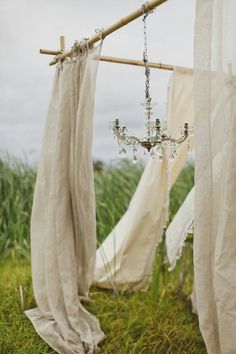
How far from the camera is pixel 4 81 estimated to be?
18.1 ft

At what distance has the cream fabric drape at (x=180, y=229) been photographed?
10.3ft

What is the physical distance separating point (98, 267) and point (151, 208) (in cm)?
62

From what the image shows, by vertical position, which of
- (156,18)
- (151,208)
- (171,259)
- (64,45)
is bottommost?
(171,259)

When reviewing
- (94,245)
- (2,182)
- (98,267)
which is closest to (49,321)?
(94,245)

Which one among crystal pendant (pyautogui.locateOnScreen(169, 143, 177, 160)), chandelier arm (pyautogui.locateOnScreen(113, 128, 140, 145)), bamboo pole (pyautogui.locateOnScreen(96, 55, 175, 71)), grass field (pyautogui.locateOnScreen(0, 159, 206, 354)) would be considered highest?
bamboo pole (pyautogui.locateOnScreen(96, 55, 175, 71))

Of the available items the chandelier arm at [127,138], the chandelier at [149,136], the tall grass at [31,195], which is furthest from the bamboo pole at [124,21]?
the tall grass at [31,195]

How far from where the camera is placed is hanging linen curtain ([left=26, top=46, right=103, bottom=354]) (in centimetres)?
274

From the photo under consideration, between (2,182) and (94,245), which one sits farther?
(2,182)

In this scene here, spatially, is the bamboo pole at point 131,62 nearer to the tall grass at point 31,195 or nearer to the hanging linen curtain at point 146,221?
the hanging linen curtain at point 146,221

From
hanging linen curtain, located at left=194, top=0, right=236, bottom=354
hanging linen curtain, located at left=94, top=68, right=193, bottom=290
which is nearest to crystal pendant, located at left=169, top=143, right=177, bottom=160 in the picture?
hanging linen curtain, located at left=194, top=0, right=236, bottom=354

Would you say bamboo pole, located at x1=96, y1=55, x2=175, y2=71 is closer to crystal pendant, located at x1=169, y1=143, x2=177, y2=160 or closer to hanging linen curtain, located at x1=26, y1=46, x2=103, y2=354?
hanging linen curtain, located at x1=26, y1=46, x2=103, y2=354

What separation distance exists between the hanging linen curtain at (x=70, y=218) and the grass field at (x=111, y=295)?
119 mm

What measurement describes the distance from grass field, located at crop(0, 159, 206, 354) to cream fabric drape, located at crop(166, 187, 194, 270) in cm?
38

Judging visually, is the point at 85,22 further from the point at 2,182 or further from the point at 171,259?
the point at 171,259
